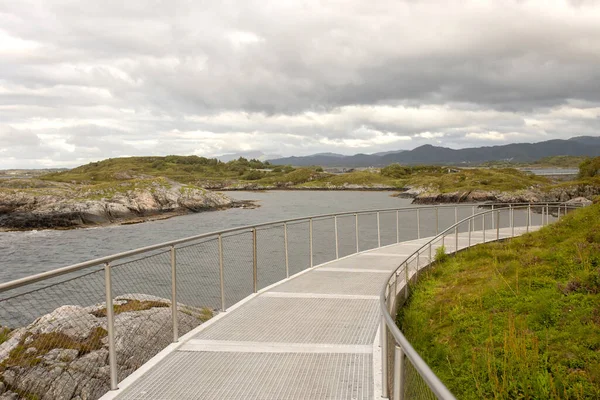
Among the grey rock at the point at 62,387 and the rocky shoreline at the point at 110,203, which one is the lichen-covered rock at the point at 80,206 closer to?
the rocky shoreline at the point at 110,203

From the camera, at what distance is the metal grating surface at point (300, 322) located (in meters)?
6.24

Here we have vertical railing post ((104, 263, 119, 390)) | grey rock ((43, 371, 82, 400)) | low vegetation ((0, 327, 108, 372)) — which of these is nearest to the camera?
low vegetation ((0, 327, 108, 372))

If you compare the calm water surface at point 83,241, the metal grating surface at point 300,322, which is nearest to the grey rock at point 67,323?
the metal grating surface at point 300,322

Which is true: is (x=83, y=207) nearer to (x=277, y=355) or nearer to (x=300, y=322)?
(x=300, y=322)

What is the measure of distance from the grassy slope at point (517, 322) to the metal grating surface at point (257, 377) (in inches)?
102

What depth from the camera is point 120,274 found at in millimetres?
5121

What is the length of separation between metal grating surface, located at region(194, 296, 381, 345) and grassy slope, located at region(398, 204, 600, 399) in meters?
1.78

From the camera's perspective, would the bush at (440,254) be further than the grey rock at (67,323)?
Yes

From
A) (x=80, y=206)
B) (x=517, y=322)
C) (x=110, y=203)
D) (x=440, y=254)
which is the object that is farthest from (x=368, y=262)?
(x=110, y=203)

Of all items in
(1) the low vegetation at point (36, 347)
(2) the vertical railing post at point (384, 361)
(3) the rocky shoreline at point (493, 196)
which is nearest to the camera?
(2) the vertical railing post at point (384, 361)

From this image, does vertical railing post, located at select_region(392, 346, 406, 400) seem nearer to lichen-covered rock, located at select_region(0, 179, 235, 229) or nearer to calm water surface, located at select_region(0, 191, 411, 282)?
calm water surface, located at select_region(0, 191, 411, 282)

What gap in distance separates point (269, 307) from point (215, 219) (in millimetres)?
54587

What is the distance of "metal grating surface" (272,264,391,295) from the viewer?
941 cm

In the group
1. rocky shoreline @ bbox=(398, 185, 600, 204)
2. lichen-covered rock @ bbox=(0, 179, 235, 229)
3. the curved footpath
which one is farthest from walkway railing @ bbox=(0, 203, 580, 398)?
rocky shoreline @ bbox=(398, 185, 600, 204)
